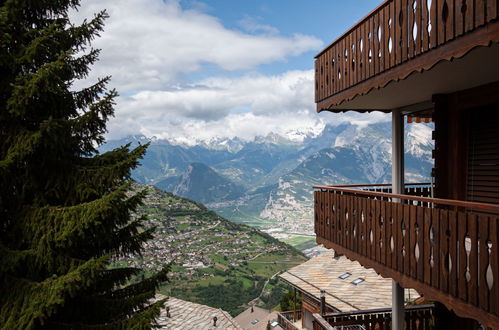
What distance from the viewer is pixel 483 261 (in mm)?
4641

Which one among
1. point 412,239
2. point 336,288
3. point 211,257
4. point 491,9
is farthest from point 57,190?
point 211,257

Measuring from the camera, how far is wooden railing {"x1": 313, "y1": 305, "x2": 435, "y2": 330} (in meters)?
9.71

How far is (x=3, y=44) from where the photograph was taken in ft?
22.2

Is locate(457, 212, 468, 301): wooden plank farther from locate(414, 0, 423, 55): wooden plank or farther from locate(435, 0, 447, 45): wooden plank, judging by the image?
locate(414, 0, 423, 55): wooden plank

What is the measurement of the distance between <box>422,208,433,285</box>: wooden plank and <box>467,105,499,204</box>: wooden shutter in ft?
7.45

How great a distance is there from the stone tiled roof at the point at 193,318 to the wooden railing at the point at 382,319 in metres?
13.8

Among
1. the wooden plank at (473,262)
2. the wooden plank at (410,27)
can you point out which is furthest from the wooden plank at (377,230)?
the wooden plank at (410,27)

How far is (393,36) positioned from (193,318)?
2188 cm

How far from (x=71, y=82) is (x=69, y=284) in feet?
14.5

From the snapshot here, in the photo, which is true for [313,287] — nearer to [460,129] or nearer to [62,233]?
[460,129]

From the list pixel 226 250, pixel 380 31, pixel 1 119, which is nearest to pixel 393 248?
pixel 380 31

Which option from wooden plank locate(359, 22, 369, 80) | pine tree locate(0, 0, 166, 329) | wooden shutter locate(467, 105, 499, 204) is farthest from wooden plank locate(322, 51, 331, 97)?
pine tree locate(0, 0, 166, 329)

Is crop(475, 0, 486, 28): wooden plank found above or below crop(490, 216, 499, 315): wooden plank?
above

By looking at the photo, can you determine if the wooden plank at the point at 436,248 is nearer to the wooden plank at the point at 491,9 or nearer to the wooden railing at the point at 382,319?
the wooden plank at the point at 491,9
